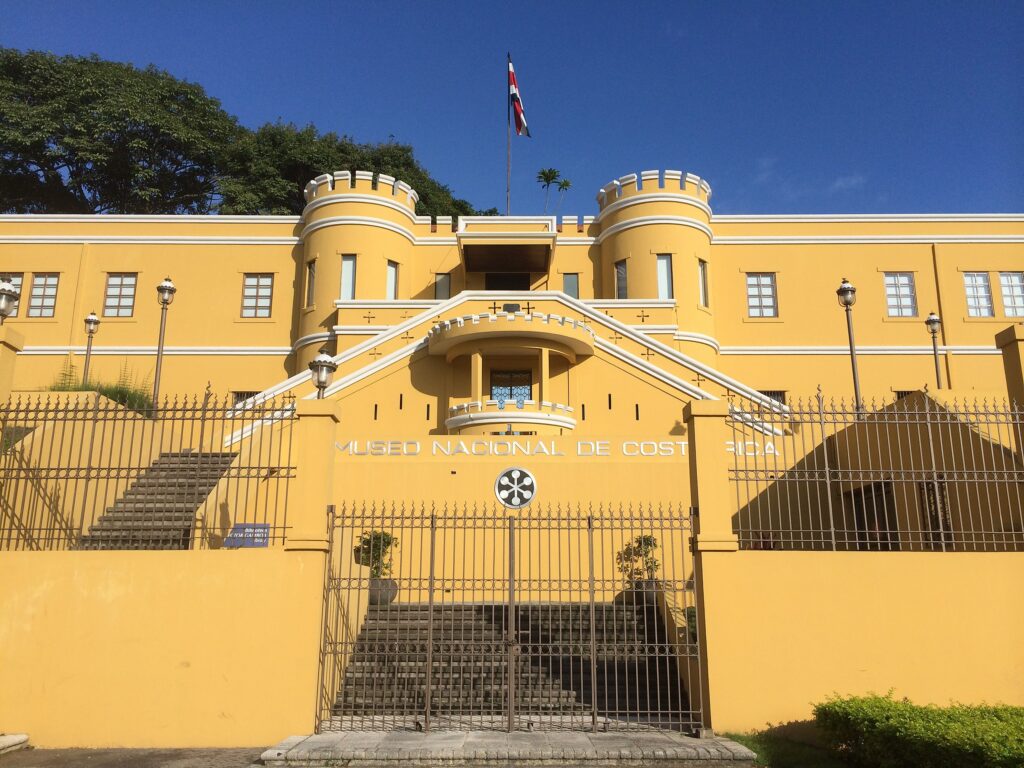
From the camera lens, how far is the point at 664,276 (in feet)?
91.6

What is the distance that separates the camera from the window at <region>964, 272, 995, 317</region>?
93.5 feet

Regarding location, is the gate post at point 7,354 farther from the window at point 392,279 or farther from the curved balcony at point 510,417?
the window at point 392,279

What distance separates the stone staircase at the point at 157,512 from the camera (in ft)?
39.8

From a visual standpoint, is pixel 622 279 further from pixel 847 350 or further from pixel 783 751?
pixel 783 751

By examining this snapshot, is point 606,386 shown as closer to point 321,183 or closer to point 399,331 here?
point 399,331

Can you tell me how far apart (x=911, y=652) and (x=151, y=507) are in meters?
11.0

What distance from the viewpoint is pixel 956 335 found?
2814 cm

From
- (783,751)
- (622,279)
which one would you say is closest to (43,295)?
(622,279)

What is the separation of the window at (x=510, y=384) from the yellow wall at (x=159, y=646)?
12.9 meters

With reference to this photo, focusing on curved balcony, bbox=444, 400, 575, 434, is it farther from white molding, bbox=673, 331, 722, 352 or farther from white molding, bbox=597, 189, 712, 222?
white molding, bbox=597, 189, 712, 222

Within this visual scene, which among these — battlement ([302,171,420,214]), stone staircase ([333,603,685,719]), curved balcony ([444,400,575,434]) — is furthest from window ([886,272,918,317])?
stone staircase ([333,603,685,719])

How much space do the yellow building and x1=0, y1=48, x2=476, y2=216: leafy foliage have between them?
13.9 meters

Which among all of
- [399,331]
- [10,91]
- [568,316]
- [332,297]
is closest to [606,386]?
[568,316]

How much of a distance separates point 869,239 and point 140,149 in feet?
109
